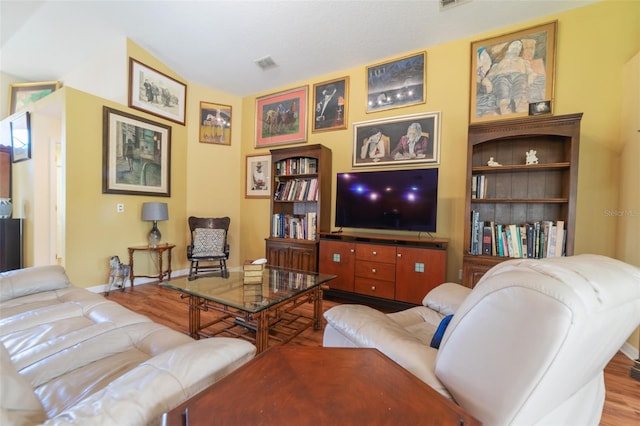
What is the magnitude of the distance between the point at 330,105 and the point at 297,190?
52.0 inches

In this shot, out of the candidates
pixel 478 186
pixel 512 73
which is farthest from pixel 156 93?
pixel 512 73

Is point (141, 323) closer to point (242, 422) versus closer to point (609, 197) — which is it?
point (242, 422)

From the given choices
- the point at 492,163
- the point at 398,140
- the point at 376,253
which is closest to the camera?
the point at 492,163

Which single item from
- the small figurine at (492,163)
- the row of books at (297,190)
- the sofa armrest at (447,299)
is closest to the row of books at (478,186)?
the small figurine at (492,163)

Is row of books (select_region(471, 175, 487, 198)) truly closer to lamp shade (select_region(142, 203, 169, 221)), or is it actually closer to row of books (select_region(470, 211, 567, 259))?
row of books (select_region(470, 211, 567, 259))

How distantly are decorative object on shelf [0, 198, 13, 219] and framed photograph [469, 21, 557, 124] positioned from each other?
20.9ft

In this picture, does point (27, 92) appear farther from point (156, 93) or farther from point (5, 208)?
point (156, 93)

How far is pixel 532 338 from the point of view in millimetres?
583

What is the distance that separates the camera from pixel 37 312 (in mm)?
1364

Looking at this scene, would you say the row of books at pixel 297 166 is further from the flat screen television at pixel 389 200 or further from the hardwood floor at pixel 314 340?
the hardwood floor at pixel 314 340

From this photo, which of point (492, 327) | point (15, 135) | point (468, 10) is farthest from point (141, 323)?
point (15, 135)

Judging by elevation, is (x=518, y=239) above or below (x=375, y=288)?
above

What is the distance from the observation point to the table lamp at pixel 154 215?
3.45 meters

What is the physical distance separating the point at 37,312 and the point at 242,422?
162 cm
